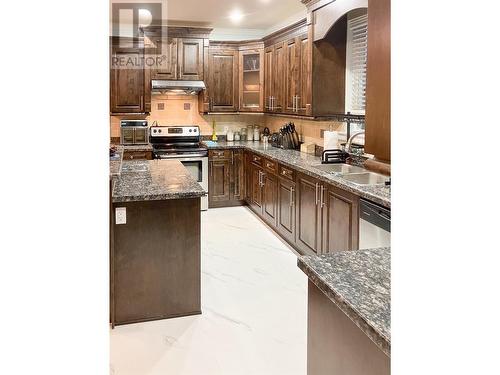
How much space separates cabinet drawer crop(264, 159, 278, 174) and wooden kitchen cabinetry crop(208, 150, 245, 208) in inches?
40.3

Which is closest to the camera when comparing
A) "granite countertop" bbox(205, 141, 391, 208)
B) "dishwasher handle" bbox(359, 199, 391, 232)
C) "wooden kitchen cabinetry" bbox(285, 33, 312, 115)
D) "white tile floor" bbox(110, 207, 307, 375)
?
"white tile floor" bbox(110, 207, 307, 375)

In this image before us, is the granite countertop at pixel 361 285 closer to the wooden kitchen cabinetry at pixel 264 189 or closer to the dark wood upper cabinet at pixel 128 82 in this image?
the wooden kitchen cabinetry at pixel 264 189

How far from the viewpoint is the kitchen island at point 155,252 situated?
2906 millimetres

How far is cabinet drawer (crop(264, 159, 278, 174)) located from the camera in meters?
5.15

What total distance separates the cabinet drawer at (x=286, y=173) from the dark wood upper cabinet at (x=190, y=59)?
2323mm

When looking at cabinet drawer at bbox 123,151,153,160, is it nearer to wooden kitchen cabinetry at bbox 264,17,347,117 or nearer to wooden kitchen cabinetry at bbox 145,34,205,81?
wooden kitchen cabinetry at bbox 145,34,205,81

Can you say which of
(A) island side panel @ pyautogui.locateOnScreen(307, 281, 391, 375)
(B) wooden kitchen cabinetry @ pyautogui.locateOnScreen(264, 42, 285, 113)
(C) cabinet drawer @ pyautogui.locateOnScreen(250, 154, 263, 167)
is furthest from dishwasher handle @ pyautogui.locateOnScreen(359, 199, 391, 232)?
(B) wooden kitchen cabinetry @ pyautogui.locateOnScreen(264, 42, 285, 113)

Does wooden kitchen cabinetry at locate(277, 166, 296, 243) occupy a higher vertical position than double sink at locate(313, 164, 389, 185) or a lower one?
lower

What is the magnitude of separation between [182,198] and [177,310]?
0.79 meters

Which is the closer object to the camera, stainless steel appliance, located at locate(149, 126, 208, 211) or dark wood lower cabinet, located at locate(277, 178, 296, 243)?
dark wood lower cabinet, located at locate(277, 178, 296, 243)

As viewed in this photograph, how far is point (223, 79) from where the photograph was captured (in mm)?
6641
